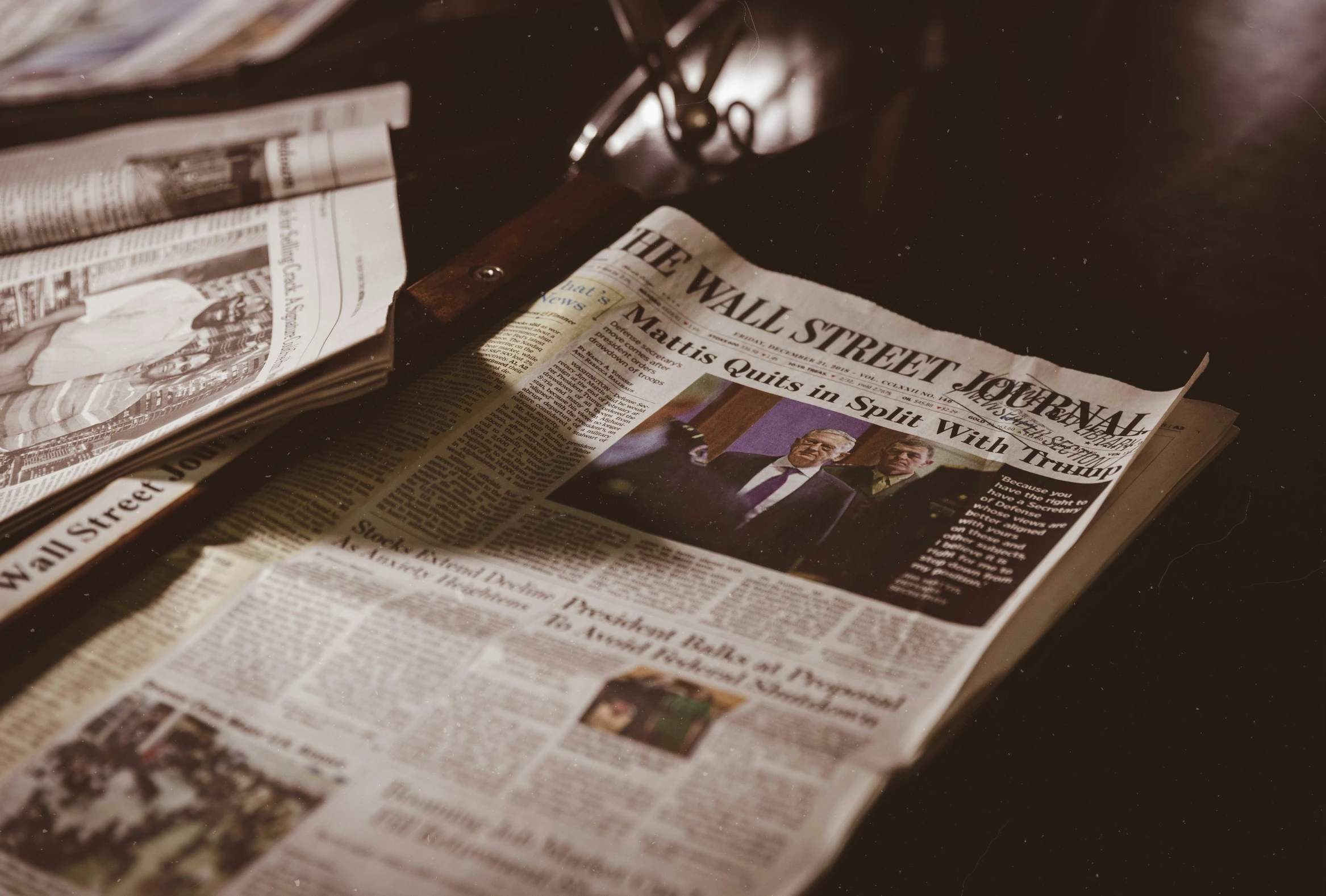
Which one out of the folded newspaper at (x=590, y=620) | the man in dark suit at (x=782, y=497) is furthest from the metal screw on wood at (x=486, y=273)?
the man in dark suit at (x=782, y=497)

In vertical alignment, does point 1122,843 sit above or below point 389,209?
below

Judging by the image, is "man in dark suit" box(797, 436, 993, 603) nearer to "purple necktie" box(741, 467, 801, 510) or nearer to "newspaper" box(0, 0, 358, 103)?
"purple necktie" box(741, 467, 801, 510)

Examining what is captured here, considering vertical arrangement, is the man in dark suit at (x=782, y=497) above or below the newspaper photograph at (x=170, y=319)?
below

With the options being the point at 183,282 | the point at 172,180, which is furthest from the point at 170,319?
the point at 172,180

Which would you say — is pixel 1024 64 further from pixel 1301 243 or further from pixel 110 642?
pixel 110 642

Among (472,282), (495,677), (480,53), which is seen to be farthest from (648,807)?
(480,53)

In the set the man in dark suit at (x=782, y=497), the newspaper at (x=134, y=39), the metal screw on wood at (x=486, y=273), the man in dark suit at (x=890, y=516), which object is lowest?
the man in dark suit at (x=890, y=516)

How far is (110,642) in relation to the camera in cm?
37

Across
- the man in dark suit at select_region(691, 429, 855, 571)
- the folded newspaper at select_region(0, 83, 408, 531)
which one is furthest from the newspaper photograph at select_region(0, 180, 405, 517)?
the man in dark suit at select_region(691, 429, 855, 571)

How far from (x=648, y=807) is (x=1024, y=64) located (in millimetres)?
700

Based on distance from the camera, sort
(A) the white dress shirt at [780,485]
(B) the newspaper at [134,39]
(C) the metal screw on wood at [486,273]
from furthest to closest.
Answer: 1. (B) the newspaper at [134,39]
2. (C) the metal screw on wood at [486,273]
3. (A) the white dress shirt at [780,485]

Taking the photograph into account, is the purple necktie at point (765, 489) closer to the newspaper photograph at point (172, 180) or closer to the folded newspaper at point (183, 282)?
the folded newspaper at point (183, 282)

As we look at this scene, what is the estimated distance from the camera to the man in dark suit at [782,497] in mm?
402

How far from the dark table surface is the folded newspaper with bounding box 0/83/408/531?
0.05 meters
